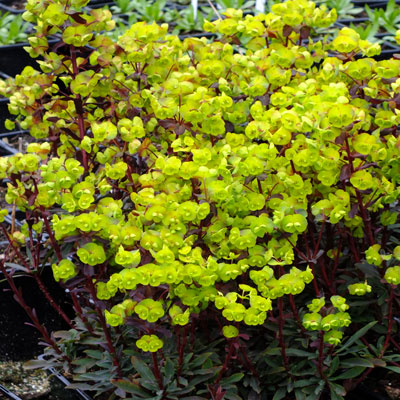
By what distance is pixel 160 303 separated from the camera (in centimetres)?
168

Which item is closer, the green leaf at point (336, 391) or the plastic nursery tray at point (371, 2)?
the green leaf at point (336, 391)

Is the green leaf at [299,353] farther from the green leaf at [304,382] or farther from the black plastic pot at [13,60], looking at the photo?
the black plastic pot at [13,60]

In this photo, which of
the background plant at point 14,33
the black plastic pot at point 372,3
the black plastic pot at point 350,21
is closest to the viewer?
the background plant at point 14,33

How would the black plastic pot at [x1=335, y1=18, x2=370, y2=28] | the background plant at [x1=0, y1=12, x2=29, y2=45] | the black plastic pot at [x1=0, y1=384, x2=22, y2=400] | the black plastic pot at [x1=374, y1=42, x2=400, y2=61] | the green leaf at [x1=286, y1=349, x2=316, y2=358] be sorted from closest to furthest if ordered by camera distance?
the green leaf at [x1=286, y1=349, x2=316, y2=358] → the black plastic pot at [x1=0, y1=384, x2=22, y2=400] → the black plastic pot at [x1=374, y1=42, x2=400, y2=61] → the background plant at [x1=0, y1=12, x2=29, y2=45] → the black plastic pot at [x1=335, y1=18, x2=370, y2=28]

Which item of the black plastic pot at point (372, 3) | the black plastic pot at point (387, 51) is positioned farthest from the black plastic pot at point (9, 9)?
the black plastic pot at point (387, 51)

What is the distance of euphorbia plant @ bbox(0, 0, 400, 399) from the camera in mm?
1730

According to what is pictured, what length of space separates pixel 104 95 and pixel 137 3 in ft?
11.4

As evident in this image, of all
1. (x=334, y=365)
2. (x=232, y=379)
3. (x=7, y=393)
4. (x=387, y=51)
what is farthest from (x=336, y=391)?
(x=387, y=51)

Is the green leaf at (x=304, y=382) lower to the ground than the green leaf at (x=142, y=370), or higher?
lower

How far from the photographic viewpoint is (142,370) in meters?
1.92

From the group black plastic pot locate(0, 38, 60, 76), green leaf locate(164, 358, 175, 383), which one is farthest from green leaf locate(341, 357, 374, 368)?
black plastic pot locate(0, 38, 60, 76)

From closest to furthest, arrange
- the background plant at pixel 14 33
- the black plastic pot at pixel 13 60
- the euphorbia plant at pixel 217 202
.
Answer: the euphorbia plant at pixel 217 202
the black plastic pot at pixel 13 60
the background plant at pixel 14 33

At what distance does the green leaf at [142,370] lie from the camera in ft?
6.30

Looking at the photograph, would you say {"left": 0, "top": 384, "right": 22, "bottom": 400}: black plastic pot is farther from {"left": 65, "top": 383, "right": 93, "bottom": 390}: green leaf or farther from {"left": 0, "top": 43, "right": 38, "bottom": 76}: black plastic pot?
{"left": 0, "top": 43, "right": 38, "bottom": 76}: black plastic pot
